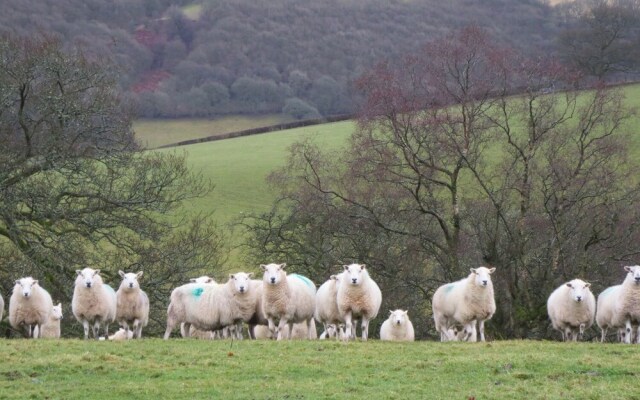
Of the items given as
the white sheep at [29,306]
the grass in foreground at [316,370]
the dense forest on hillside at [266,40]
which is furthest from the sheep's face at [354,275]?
the dense forest on hillside at [266,40]

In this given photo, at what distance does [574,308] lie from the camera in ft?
64.5

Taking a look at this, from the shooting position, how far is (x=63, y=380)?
42.9 feet

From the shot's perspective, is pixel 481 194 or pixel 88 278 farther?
pixel 481 194

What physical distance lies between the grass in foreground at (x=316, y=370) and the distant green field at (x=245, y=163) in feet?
104

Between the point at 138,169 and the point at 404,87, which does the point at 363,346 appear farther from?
the point at 404,87

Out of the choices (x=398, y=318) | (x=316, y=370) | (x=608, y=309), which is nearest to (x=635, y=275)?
(x=608, y=309)

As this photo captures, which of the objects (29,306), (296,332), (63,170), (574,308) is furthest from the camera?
(63,170)

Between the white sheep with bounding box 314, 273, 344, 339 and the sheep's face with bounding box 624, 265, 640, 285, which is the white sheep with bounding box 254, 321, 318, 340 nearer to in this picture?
the white sheep with bounding box 314, 273, 344, 339

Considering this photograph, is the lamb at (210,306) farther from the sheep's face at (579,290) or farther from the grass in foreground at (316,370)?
the sheep's face at (579,290)

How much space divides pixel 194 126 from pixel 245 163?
23243 millimetres

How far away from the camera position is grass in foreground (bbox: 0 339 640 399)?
12047 mm

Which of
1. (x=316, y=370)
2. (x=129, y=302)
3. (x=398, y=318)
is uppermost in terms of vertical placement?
(x=129, y=302)

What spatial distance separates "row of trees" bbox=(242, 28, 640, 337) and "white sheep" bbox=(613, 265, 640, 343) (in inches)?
314

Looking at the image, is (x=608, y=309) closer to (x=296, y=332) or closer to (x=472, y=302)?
(x=472, y=302)
